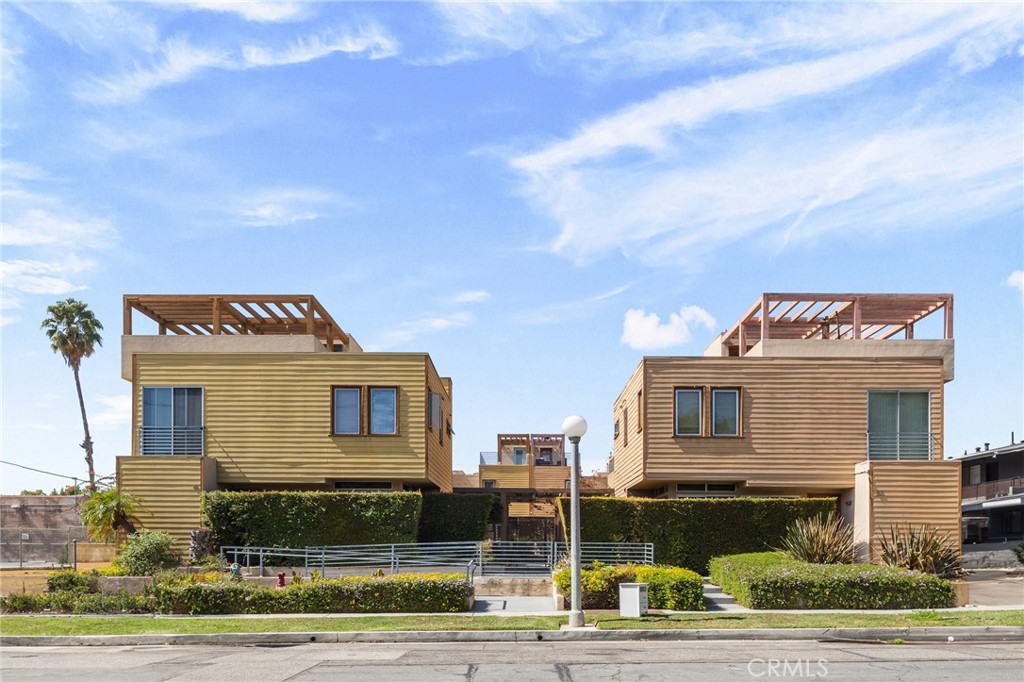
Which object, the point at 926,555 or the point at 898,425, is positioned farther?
the point at 898,425

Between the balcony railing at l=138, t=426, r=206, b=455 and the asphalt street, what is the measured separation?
597 inches

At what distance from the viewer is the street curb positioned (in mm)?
18109

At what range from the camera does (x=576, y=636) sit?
60.3 ft

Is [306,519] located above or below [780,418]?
below

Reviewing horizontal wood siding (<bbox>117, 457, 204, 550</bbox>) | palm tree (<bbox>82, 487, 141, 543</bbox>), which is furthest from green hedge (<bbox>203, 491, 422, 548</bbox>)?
palm tree (<bbox>82, 487, 141, 543</bbox>)

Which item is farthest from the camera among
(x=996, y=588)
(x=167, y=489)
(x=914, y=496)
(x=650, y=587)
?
(x=167, y=489)

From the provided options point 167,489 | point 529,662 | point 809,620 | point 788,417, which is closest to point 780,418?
point 788,417

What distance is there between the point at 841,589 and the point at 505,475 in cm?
4214

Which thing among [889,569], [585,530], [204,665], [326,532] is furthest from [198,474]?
[889,569]

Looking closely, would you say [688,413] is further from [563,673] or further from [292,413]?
[563,673]

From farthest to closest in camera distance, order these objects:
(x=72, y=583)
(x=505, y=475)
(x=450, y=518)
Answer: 1. (x=505, y=475)
2. (x=450, y=518)
3. (x=72, y=583)

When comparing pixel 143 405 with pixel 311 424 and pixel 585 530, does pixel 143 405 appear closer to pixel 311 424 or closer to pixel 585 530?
pixel 311 424

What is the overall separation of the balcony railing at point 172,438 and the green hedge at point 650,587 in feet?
52.8

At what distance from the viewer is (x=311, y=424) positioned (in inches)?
1312
